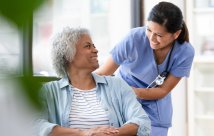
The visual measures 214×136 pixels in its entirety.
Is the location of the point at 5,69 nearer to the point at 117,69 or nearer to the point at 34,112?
the point at 34,112

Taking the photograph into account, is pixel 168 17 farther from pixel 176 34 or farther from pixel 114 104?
pixel 114 104

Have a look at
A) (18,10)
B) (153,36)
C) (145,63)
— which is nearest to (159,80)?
(145,63)

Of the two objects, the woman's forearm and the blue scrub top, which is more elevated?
the blue scrub top

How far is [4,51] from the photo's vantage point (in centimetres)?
20

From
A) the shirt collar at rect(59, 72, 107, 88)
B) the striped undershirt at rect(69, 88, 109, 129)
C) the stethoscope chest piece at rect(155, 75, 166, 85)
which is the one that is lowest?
the striped undershirt at rect(69, 88, 109, 129)

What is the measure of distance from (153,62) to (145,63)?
0.05 meters

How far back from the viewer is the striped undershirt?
1.87 meters

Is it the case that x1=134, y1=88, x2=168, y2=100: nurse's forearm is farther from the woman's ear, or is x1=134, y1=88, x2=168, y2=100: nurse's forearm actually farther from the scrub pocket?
the woman's ear

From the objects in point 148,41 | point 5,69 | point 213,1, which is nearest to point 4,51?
point 5,69

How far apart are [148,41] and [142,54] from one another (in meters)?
0.08

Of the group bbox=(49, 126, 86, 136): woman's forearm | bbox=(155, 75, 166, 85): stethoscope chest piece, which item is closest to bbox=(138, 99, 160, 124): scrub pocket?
bbox=(155, 75, 166, 85): stethoscope chest piece

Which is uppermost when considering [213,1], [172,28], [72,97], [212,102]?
[213,1]

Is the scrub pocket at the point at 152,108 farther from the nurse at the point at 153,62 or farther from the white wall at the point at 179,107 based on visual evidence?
the white wall at the point at 179,107

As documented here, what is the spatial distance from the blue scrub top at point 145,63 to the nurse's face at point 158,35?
Answer: 0.07 meters
